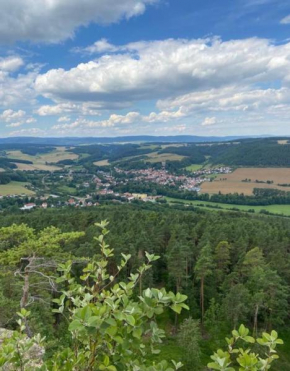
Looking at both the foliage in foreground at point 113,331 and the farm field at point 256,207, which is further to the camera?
the farm field at point 256,207

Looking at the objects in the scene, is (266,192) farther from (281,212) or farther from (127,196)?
(127,196)

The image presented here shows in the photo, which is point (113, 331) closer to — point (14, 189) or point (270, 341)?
point (270, 341)

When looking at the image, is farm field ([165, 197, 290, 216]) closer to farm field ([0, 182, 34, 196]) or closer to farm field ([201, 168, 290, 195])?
farm field ([201, 168, 290, 195])

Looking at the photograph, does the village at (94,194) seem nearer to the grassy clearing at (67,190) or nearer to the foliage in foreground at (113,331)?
the grassy clearing at (67,190)

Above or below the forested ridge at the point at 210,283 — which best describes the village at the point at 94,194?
below

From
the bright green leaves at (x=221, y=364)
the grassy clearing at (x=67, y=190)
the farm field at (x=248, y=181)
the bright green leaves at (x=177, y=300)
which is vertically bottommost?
the grassy clearing at (x=67, y=190)

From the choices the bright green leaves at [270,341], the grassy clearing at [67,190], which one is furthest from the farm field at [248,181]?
the bright green leaves at [270,341]

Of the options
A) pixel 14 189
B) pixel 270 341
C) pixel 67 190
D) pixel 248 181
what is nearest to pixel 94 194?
pixel 67 190
